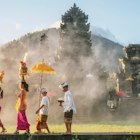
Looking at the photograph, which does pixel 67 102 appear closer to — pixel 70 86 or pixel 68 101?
pixel 68 101

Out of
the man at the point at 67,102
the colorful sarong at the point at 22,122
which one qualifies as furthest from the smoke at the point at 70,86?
the colorful sarong at the point at 22,122

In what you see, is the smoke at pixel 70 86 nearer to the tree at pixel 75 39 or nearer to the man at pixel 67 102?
the tree at pixel 75 39

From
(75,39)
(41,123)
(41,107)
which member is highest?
(75,39)

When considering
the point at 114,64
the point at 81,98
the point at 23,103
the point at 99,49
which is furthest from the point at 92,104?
the point at 99,49

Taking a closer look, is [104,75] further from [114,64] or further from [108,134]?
[114,64]

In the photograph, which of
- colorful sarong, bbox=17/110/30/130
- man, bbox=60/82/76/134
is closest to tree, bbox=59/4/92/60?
man, bbox=60/82/76/134

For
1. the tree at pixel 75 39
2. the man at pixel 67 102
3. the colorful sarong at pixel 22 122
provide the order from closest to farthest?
the colorful sarong at pixel 22 122
the man at pixel 67 102
the tree at pixel 75 39

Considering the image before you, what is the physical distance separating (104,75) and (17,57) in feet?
43.6

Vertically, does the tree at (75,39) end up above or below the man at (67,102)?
above

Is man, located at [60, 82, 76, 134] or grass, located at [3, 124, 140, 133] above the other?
man, located at [60, 82, 76, 134]

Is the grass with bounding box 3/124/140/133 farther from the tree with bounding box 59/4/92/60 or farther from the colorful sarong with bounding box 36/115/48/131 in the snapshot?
the tree with bounding box 59/4/92/60

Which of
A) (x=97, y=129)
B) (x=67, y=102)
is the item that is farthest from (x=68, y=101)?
(x=97, y=129)

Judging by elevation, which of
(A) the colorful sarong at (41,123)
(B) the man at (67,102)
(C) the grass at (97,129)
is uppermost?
(B) the man at (67,102)

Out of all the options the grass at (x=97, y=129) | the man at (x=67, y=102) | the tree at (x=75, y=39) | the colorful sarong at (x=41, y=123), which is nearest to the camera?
the man at (x=67, y=102)
